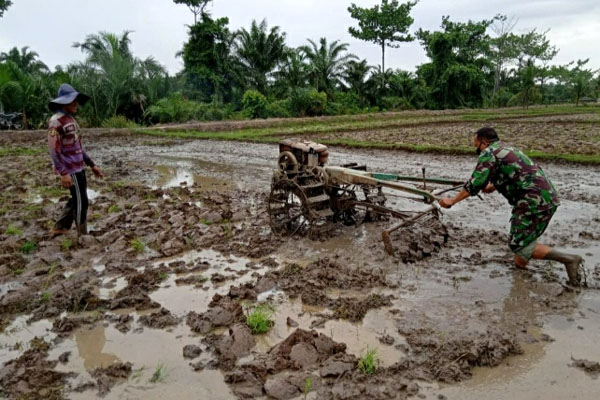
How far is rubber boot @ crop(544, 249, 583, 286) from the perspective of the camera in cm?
419

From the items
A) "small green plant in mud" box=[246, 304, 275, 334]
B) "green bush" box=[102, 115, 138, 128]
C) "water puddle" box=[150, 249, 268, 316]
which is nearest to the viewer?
"small green plant in mud" box=[246, 304, 275, 334]

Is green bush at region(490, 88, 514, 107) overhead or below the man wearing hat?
overhead

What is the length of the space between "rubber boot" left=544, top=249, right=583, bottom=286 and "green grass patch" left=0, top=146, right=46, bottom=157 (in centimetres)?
1607

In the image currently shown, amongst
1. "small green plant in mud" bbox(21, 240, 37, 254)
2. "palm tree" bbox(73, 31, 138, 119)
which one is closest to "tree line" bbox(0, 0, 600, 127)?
"palm tree" bbox(73, 31, 138, 119)

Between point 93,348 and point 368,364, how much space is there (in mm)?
2131

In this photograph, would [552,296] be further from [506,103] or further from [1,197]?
[506,103]

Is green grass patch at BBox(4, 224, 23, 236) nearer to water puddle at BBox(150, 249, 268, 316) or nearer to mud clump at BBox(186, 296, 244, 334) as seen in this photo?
water puddle at BBox(150, 249, 268, 316)

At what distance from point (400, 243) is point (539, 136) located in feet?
40.7

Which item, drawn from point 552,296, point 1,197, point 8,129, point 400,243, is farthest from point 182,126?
point 552,296

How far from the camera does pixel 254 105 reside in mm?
26656

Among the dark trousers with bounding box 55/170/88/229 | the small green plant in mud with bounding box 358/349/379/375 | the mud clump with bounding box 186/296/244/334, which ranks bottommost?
the small green plant in mud with bounding box 358/349/379/375

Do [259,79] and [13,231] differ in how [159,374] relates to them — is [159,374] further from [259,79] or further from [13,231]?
[259,79]

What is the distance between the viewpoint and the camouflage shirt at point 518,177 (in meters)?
4.26

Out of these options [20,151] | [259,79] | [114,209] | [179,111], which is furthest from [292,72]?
[114,209]
